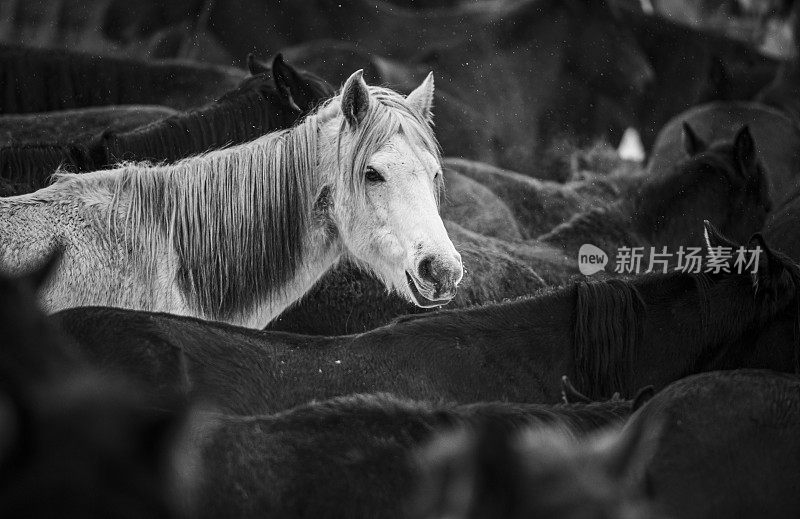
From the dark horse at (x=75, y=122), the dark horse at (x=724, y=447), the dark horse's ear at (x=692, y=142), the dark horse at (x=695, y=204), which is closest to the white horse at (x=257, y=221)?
the dark horse at (x=724, y=447)

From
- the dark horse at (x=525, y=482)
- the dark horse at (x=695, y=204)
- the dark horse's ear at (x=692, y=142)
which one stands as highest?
the dark horse at (x=525, y=482)

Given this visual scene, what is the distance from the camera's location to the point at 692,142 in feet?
20.4

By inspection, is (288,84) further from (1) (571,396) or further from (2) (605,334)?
(1) (571,396)

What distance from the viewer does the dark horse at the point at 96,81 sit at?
528 centimetres

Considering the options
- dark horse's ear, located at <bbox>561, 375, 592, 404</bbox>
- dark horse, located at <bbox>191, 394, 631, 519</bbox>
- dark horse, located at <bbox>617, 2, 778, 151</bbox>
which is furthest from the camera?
dark horse, located at <bbox>617, 2, 778, 151</bbox>

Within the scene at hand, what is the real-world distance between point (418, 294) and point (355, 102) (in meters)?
0.82

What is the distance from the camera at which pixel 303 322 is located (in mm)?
4793

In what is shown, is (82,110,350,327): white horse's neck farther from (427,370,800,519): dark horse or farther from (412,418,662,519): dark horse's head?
(412,418,662,519): dark horse's head

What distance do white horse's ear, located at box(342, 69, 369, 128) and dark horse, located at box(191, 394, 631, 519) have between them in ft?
5.45

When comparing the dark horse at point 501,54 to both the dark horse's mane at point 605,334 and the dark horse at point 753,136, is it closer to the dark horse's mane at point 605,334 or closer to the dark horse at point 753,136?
the dark horse at point 753,136

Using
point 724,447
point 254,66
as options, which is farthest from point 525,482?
point 254,66

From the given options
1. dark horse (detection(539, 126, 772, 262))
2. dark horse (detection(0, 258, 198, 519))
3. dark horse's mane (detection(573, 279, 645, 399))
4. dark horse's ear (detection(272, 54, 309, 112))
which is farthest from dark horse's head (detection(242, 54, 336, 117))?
dark horse (detection(0, 258, 198, 519))

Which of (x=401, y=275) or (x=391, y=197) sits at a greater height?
(x=391, y=197)

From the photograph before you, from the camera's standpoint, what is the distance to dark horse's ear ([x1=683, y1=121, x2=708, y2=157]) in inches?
243
